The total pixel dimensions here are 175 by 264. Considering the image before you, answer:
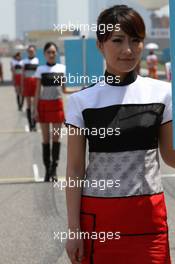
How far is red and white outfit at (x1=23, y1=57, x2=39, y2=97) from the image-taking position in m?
15.2

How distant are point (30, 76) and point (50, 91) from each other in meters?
6.71

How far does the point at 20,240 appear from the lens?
5766mm

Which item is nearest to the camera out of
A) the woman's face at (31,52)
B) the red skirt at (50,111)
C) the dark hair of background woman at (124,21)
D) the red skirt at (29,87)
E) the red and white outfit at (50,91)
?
the dark hair of background woman at (124,21)

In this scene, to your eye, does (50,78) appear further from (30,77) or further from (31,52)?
(30,77)

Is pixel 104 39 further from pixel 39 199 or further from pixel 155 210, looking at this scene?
pixel 39 199

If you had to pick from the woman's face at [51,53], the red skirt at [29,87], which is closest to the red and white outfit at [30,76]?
the red skirt at [29,87]

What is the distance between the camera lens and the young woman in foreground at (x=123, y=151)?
2570 mm

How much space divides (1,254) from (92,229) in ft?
9.63

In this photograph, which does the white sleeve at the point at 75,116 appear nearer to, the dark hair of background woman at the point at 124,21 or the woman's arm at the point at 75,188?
the woman's arm at the point at 75,188

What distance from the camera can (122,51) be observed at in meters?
2.57

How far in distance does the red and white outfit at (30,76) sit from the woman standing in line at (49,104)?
20.8ft

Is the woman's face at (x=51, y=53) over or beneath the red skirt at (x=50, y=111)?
over

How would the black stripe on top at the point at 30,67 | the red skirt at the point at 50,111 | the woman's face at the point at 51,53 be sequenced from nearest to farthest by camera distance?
Result: the woman's face at the point at 51,53
the red skirt at the point at 50,111
the black stripe on top at the point at 30,67

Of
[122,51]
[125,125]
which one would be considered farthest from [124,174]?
[122,51]
